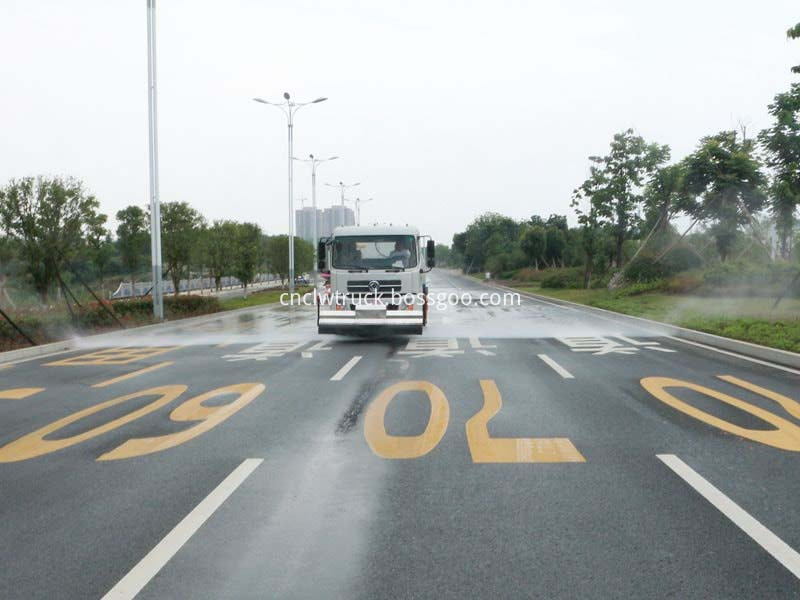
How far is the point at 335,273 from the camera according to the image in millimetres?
16156

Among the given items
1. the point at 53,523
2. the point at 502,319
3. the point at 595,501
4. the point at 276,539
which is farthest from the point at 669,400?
the point at 502,319

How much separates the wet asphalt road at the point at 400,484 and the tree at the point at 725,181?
24126 millimetres

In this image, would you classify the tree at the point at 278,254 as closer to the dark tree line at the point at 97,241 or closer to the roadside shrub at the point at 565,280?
the dark tree line at the point at 97,241

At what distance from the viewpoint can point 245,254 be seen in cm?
4909

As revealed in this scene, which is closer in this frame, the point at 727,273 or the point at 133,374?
the point at 133,374

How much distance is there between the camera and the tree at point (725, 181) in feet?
104

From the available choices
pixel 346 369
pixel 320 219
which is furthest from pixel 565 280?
pixel 320 219

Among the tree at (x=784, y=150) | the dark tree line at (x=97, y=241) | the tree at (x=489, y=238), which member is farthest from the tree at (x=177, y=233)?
the tree at (x=489, y=238)

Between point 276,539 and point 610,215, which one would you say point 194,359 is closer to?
point 276,539

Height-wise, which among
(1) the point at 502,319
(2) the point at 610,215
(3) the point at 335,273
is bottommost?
(1) the point at 502,319

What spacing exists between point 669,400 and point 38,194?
3373 centimetres

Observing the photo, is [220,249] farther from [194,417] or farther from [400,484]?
[400,484]

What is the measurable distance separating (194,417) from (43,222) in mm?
31078

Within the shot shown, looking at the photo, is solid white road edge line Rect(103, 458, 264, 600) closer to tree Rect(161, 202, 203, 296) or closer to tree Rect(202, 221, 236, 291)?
tree Rect(161, 202, 203, 296)
